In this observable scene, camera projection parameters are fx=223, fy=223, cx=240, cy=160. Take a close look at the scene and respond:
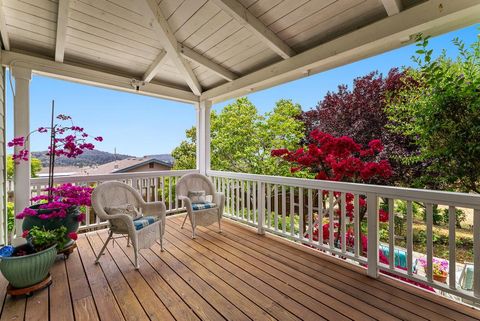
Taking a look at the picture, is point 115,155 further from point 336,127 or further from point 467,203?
point 467,203

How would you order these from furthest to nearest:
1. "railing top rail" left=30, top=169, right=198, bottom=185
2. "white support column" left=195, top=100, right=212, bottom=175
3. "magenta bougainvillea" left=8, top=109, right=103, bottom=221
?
"white support column" left=195, top=100, right=212, bottom=175
"railing top rail" left=30, top=169, right=198, bottom=185
"magenta bougainvillea" left=8, top=109, right=103, bottom=221

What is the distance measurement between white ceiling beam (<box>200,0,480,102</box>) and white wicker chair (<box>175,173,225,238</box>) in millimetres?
2011

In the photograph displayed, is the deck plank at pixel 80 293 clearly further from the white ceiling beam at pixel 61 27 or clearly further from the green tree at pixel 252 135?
the green tree at pixel 252 135

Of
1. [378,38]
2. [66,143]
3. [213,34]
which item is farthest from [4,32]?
[378,38]

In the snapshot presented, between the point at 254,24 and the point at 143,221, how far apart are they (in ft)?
8.79

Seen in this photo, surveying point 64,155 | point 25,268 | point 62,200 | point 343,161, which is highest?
point 64,155

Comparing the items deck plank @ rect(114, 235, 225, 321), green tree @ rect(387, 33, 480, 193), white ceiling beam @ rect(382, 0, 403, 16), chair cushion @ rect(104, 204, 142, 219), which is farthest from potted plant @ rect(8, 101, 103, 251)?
green tree @ rect(387, 33, 480, 193)

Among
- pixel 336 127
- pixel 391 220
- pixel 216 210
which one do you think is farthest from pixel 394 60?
pixel 216 210

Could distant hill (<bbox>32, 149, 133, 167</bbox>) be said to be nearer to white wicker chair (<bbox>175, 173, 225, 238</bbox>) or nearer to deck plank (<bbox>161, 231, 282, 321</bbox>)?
white wicker chair (<bbox>175, 173, 225, 238</bbox>)

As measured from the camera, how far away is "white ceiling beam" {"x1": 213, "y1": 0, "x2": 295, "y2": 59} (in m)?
2.37

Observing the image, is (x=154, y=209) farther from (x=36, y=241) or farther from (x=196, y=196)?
(x=36, y=241)

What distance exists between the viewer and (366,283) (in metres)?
2.22

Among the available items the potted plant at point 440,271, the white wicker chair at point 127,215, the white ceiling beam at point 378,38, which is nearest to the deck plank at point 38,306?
the white wicker chair at point 127,215

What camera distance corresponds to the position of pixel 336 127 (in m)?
5.70
